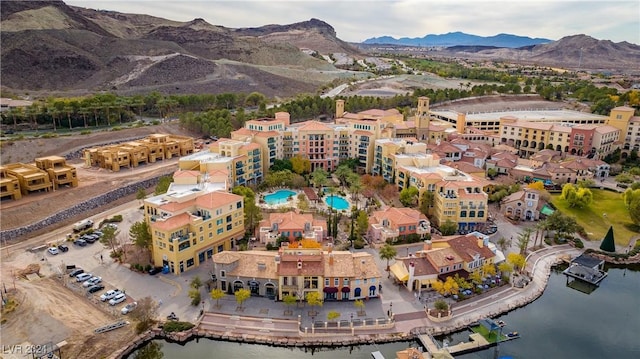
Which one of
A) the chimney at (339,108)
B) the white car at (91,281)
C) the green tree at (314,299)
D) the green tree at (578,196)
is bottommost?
the white car at (91,281)

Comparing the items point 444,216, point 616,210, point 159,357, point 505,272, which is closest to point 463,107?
point 616,210

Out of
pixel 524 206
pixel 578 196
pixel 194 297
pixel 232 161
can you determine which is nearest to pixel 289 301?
pixel 194 297

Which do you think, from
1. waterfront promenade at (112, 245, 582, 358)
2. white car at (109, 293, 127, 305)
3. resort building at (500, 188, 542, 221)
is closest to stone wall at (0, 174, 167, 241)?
white car at (109, 293, 127, 305)

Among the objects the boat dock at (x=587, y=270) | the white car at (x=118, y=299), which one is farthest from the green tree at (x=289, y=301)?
the boat dock at (x=587, y=270)

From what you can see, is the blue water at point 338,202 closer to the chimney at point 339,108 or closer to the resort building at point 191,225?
the resort building at point 191,225

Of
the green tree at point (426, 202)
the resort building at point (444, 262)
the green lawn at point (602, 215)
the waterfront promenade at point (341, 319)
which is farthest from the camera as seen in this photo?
the green tree at point (426, 202)

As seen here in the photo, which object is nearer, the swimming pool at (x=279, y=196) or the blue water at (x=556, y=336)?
the blue water at (x=556, y=336)

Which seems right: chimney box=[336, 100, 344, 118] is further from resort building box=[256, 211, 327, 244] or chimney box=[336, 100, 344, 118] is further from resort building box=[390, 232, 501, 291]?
resort building box=[390, 232, 501, 291]
